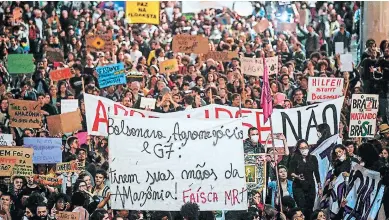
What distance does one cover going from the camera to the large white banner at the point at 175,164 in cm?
1306

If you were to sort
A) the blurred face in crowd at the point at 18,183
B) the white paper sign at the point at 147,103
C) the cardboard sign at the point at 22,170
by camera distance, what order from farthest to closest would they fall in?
the white paper sign at the point at 147,103, the cardboard sign at the point at 22,170, the blurred face in crowd at the point at 18,183

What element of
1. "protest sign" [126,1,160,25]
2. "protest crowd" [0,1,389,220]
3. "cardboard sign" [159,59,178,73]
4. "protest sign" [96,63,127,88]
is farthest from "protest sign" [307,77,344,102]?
"protest sign" [126,1,160,25]

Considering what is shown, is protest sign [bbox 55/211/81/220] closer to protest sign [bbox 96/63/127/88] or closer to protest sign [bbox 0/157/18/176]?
protest sign [bbox 0/157/18/176]

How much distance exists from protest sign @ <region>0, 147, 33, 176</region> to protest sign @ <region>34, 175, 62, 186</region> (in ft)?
0.64

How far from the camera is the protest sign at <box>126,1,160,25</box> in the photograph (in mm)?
17516

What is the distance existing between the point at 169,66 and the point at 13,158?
3.74 meters

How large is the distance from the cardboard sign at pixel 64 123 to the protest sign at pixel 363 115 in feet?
11.7

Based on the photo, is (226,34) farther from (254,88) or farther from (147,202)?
(147,202)

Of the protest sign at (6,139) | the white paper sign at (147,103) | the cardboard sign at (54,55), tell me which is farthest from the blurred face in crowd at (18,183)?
the cardboard sign at (54,55)

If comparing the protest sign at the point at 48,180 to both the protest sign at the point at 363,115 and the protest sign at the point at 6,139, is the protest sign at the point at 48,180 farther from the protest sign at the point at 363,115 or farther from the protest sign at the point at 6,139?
the protest sign at the point at 363,115

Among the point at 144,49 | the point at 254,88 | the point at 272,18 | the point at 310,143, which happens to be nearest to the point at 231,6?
the point at 272,18

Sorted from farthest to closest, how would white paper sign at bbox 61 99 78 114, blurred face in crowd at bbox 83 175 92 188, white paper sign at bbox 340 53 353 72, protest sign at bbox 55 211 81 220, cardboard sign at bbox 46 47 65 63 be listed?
1. cardboard sign at bbox 46 47 65 63
2. white paper sign at bbox 340 53 353 72
3. white paper sign at bbox 61 99 78 114
4. blurred face in crowd at bbox 83 175 92 188
5. protest sign at bbox 55 211 81 220

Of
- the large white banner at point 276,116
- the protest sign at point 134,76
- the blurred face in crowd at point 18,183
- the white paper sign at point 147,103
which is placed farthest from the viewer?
the protest sign at point 134,76

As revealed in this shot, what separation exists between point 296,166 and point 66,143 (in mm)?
2952
